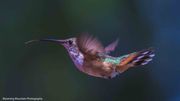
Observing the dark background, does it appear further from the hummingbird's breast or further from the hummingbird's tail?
the hummingbird's breast

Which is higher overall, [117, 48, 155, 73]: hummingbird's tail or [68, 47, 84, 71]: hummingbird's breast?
[68, 47, 84, 71]: hummingbird's breast

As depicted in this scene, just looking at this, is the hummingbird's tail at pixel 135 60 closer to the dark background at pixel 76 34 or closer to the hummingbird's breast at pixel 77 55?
the hummingbird's breast at pixel 77 55

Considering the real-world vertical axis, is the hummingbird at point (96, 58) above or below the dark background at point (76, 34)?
below

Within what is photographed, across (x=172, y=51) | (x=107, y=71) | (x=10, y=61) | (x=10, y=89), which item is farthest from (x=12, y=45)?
(x=172, y=51)

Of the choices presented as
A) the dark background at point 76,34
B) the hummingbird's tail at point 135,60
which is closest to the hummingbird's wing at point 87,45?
the hummingbird's tail at point 135,60

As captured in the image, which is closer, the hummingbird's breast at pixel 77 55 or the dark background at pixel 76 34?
the hummingbird's breast at pixel 77 55

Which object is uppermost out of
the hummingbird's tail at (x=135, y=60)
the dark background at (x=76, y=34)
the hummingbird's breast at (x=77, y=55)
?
the dark background at (x=76, y=34)

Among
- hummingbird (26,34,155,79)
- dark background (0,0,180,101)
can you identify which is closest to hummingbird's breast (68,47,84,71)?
hummingbird (26,34,155,79)
